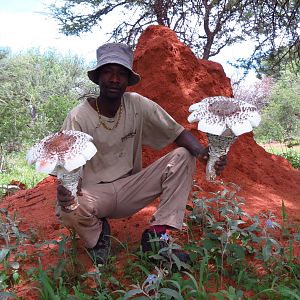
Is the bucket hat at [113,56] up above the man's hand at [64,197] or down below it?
above

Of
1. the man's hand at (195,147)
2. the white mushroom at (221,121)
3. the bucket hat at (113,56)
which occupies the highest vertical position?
the bucket hat at (113,56)

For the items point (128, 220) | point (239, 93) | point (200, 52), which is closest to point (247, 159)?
point (128, 220)

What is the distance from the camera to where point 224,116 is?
2035 mm

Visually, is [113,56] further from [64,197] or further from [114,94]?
[64,197]

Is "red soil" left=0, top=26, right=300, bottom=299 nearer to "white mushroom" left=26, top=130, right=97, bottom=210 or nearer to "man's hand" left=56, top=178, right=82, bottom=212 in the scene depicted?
"man's hand" left=56, top=178, right=82, bottom=212

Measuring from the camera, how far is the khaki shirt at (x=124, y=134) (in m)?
2.45

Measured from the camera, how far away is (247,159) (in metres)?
3.95

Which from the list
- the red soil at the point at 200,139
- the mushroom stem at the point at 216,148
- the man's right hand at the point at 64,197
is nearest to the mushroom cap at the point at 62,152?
the man's right hand at the point at 64,197

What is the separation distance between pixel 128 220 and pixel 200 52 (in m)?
6.64

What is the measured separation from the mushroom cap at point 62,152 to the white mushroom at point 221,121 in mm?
539

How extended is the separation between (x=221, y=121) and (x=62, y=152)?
74 centimetres

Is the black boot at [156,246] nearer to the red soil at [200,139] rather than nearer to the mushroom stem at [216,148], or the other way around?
the mushroom stem at [216,148]

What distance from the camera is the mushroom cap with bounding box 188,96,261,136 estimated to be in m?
1.98

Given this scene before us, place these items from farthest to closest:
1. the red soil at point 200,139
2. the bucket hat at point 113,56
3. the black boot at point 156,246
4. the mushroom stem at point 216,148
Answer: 1. the red soil at point 200,139
2. the bucket hat at point 113,56
3. the black boot at point 156,246
4. the mushroom stem at point 216,148
